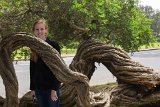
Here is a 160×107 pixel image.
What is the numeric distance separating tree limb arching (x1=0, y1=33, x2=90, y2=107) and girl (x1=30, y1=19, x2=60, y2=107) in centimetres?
24

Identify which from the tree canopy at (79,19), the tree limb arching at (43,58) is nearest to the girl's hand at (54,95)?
the tree limb arching at (43,58)

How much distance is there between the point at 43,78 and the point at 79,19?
10.8ft

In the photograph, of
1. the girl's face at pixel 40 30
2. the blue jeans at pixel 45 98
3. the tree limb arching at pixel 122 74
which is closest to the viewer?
the girl's face at pixel 40 30

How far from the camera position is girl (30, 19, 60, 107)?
4203mm

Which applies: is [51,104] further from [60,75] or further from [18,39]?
[18,39]

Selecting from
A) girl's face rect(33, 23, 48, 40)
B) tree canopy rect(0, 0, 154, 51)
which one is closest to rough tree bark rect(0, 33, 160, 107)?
tree canopy rect(0, 0, 154, 51)

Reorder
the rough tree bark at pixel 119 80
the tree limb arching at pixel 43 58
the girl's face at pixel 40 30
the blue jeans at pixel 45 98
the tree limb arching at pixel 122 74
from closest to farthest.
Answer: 1. the tree limb arching at pixel 43 58
2. the girl's face at pixel 40 30
3. the blue jeans at pixel 45 98
4. the rough tree bark at pixel 119 80
5. the tree limb arching at pixel 122 74

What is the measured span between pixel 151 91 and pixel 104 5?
189 cm

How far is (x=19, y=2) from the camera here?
24.5 feet

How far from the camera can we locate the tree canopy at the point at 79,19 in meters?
7.27

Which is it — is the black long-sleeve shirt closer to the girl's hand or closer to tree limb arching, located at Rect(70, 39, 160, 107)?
the girl's hand

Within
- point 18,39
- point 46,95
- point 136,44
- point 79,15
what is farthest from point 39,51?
point 136,44

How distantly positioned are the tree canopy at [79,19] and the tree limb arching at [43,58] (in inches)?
121

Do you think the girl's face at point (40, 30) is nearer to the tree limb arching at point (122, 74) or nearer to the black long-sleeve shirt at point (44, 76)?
the black long-sleeve shirt at point (44, 76)
